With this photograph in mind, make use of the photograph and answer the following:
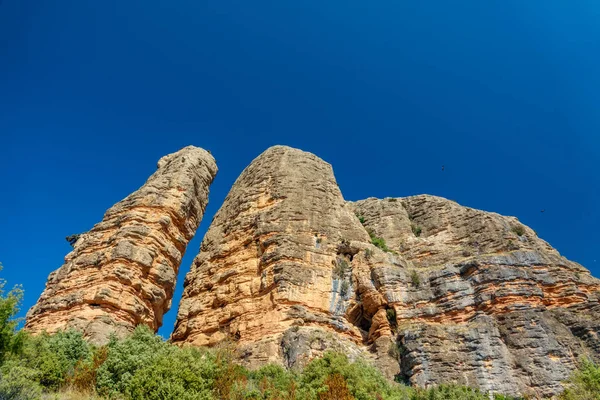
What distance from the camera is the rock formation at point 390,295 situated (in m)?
21.8

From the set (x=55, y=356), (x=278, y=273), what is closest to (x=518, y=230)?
(x=278, y=273)

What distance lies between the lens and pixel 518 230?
29.8m

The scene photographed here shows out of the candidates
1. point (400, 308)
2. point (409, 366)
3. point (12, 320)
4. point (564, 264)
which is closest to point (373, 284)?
point (400, 308)

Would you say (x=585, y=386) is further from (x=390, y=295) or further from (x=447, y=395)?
(x=390, y=295)

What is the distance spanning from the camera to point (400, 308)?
2505cm

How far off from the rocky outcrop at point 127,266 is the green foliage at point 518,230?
22269mm

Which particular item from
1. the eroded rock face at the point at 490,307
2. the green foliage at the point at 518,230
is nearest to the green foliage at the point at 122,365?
the eroded rock face at the point at 490,307

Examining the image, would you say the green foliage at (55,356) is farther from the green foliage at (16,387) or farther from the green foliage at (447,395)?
the green foliage at (447,395)

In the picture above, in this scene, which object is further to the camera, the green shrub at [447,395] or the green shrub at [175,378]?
the green shrub at [447,395]

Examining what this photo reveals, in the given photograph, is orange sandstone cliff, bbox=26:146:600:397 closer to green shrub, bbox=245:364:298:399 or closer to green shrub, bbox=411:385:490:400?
green shrub, bbox=245:364:298:399

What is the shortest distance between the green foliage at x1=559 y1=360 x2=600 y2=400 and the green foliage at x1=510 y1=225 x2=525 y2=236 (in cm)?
1118

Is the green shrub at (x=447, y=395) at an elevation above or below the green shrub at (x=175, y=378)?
above

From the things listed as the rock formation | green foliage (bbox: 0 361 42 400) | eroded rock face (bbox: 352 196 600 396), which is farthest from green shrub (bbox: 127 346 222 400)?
eroded rock face (bbox: 352 196 600 396)

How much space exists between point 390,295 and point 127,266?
15014mm
